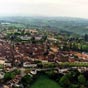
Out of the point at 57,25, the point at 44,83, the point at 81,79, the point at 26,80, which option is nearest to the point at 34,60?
the point at 44,83

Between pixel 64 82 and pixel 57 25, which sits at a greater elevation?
pixel 64 82

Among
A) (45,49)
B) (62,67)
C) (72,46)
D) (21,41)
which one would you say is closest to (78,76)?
(62,67)

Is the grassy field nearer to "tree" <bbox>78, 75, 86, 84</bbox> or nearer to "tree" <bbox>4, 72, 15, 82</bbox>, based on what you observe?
"tree" <bbox>78, 75, 86, 84</bbox>

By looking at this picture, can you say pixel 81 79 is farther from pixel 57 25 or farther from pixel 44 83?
pixel 57 25

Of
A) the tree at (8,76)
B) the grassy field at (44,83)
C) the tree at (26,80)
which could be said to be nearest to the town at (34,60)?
the tree at (8,76)

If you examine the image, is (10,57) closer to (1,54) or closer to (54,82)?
(1,54)

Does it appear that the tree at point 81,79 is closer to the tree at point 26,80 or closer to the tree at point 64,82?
the tree at point 64,82

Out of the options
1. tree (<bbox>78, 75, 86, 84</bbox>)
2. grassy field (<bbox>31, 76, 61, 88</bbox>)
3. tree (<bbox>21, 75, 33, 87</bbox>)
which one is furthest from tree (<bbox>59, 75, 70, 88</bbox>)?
tree (<bbox>21, 75, 33, 87</bbox>)

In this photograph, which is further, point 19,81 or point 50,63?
point 50,63
